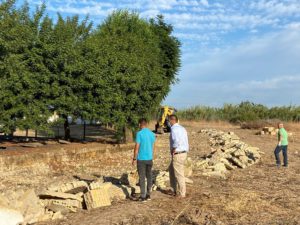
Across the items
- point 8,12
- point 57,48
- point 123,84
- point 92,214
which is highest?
point 8,12

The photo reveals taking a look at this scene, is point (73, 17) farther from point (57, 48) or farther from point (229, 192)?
point (229, 192)

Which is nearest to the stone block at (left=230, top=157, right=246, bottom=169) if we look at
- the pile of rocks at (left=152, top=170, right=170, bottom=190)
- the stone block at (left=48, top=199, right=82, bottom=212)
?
the pile of rocks at (left=152, top=170, right=170, bottom=190)

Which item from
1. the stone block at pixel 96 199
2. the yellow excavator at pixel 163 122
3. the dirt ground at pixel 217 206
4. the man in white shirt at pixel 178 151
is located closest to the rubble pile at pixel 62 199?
the stone block at pixel 96 199

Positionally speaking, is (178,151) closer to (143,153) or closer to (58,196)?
(143,153)

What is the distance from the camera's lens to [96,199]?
9.40 m

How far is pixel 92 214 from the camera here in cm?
888

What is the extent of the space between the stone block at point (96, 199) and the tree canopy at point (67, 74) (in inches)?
337

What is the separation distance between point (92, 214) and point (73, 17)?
12679 mm

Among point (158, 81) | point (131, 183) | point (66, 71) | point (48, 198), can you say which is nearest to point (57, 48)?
point (66, 71)

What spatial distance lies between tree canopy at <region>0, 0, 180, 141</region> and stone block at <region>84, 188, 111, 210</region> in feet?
28.1

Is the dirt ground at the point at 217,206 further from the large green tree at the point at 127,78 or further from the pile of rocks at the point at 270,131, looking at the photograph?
the pile of rocks at the point at 270,131

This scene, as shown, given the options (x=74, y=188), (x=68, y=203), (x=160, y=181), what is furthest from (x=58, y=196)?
(x=160, y=181)

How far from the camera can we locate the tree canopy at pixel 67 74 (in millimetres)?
16969

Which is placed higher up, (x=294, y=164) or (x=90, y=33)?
(x=90, y=33)
